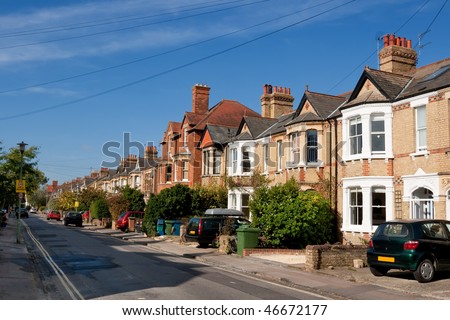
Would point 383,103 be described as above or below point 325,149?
above

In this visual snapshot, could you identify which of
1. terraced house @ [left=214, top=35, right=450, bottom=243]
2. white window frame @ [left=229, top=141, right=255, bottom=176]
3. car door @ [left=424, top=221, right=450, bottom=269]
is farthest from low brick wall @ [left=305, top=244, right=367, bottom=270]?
white window frame @ [left=229, top=141, right=255, bottom=176]

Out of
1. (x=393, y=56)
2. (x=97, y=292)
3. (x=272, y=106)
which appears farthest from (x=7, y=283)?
(x=272, y=106)

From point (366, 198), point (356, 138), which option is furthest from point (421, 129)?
point (366, 198)

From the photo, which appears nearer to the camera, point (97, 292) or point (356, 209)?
point (97, 292)

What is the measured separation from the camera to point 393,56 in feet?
77.6

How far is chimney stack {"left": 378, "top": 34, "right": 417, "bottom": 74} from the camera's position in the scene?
23656mm

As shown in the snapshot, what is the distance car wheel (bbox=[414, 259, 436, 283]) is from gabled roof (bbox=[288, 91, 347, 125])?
39.6 feet

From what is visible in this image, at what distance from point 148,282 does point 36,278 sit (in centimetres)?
382

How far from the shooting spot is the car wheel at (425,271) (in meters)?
12.8

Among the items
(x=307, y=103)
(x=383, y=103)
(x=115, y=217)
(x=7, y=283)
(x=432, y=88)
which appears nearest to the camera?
(x=7, y=283)

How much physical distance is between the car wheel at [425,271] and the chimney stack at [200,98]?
32.3 meters

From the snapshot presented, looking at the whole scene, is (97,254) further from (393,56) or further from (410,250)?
(393,56)

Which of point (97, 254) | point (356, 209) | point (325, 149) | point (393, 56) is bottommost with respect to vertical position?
point (97, 254)

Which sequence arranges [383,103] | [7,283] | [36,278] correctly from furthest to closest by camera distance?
[383,103] < [36,278] < [7,283]
